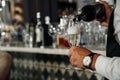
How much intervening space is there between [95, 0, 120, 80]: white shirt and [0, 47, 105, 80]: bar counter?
30.0 inches

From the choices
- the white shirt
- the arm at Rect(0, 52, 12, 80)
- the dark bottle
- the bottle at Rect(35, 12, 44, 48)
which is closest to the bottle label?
the bottle at Rect(35, 12, 44, 48)

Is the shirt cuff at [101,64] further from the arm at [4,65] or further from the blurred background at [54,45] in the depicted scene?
the arm at [4,65]

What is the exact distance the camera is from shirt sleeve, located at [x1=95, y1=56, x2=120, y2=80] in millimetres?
1317

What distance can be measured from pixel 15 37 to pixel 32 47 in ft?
3.89

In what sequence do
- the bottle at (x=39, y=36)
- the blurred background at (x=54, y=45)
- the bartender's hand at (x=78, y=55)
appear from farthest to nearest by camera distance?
the bottle at (x=39, y=36)
the blurred background at (x=54, y=45)
the bartender's hand at (x=78, y=55)

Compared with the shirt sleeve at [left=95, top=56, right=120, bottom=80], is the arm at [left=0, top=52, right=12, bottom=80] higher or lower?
lower

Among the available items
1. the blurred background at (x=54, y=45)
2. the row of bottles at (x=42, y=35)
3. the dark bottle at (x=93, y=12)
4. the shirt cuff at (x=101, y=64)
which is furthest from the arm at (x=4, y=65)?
the shirt cuff at (x=101, y=64)

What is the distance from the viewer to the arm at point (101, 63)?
1325mm

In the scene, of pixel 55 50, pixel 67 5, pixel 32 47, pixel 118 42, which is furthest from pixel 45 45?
pixel 67 5

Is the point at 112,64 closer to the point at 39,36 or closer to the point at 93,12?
the point at 93,12

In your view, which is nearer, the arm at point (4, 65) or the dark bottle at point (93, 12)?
the dark bottle at point (93, 12)

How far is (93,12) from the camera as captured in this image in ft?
5.58

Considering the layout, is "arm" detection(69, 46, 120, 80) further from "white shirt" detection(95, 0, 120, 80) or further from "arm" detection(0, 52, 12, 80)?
"arm" detection(0, 52, 12, 80)

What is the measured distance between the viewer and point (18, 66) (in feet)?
10.5
